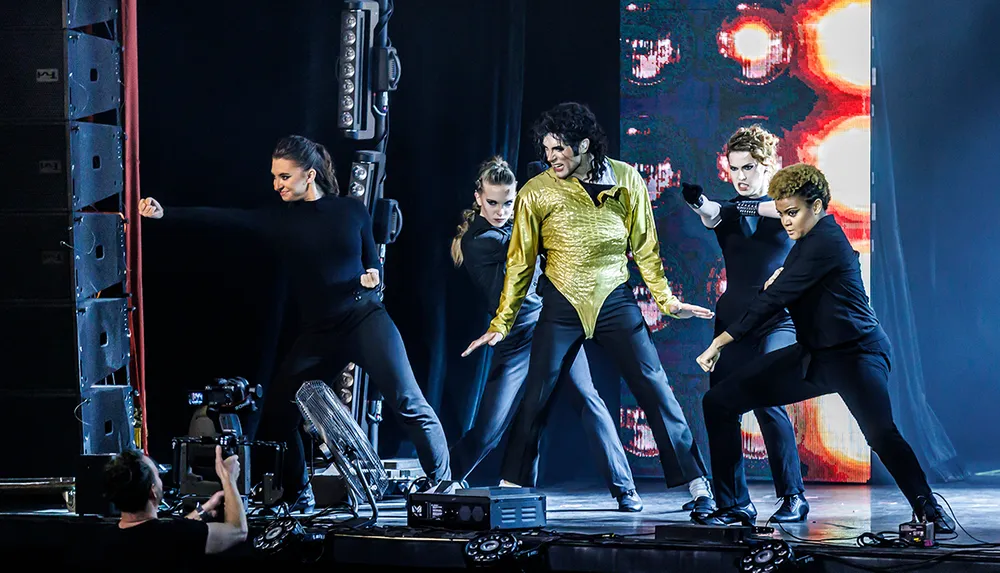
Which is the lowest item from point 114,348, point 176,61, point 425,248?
point 114,348

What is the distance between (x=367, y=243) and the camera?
7.20 m

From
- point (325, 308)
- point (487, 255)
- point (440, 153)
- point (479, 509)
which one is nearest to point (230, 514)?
point (479, 509)

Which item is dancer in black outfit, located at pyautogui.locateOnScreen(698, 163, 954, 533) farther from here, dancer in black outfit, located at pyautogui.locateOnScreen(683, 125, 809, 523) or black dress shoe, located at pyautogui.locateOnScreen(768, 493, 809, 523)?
dancer in black outfit, located at pyautogui.locateOnScreen(683, 125, 809, 523)

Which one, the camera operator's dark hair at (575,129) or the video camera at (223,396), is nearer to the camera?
the video camera at (223,396)

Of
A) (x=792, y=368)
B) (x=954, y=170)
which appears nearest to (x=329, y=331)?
(x=792, y=368)

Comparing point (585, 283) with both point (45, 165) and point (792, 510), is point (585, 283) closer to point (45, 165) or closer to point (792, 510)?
point (792, 510)

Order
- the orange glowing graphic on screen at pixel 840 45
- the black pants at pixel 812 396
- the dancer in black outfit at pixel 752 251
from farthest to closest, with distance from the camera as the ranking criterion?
the orange glowing graphic on screen at pixel 840 45
the dancer in black outfit at pixel 752 251
the black pants at pixel 812 396

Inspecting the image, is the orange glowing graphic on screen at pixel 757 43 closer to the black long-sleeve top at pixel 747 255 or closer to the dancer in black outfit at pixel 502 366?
the dancer in black outfit at pixel 502 366

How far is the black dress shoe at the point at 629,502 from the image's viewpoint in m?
6.45

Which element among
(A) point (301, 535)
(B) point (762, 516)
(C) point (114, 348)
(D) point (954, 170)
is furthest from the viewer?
(D) point (954, 170)

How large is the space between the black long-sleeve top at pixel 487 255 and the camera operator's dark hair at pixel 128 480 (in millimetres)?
3370

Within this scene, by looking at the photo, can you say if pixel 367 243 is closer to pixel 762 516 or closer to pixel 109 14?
pixel 109 14

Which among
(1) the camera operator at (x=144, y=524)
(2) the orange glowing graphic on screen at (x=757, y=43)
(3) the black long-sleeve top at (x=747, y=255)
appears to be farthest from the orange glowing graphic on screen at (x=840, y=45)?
(1) the camera operator at (x=144, y=524)

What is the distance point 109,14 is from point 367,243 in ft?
6.15
